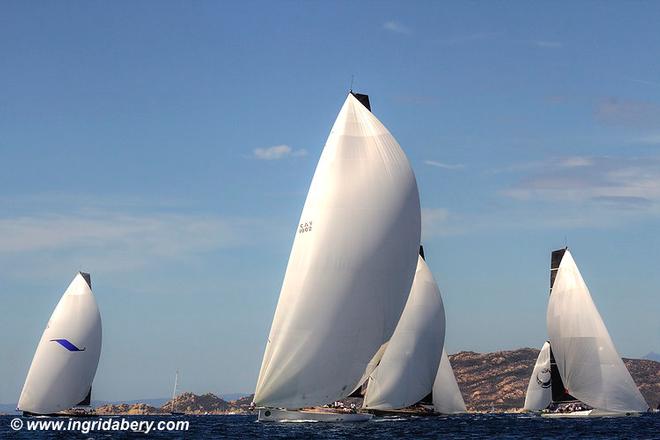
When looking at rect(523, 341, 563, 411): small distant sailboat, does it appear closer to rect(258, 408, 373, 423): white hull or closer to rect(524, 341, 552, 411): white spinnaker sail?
rect(524, 341, 552, 411): white spinnaker sail

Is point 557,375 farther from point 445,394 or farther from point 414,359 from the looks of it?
point 414,359

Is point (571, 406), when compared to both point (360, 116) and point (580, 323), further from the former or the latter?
point (360, 116)

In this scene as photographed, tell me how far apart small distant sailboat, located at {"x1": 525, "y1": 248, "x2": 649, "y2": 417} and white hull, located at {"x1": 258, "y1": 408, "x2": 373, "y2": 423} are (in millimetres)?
34282

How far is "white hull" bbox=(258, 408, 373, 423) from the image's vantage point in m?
58.2

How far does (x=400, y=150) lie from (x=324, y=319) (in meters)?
11.4

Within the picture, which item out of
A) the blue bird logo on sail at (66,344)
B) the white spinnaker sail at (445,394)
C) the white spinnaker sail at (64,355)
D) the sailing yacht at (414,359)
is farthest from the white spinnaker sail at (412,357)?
the blue bird logo on sail at (66,344)

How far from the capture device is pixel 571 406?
325 feet

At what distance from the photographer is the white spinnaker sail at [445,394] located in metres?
91.8

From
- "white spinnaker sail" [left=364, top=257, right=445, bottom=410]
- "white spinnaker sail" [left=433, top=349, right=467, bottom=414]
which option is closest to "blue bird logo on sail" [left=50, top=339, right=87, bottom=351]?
"white spinnaker sail" [left=364, top=257, right=445, bottom=410]

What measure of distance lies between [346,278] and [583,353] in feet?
128

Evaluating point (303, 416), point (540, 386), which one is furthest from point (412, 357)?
point (540, 386)

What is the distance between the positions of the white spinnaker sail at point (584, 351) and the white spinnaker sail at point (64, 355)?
4517 centimetres

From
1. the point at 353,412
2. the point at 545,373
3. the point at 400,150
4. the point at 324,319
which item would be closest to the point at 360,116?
the point at 400,150

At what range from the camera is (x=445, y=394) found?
305 feet
